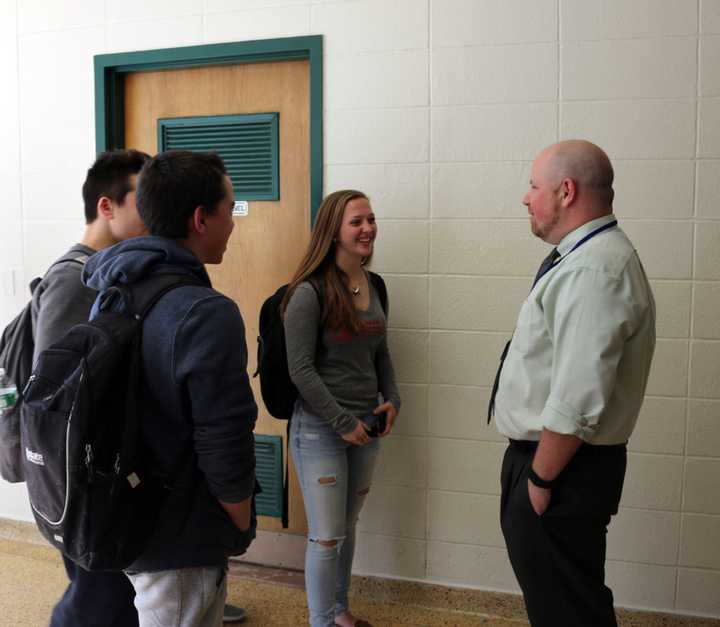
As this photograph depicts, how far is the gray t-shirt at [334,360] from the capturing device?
7.22 ft

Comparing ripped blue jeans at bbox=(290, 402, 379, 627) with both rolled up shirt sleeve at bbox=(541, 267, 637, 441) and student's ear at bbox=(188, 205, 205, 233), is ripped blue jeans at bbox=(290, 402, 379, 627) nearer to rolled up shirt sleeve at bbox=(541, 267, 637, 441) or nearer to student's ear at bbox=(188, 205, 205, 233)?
rolled up shirt sleeve at bbox=(541, 267, 637, 441)

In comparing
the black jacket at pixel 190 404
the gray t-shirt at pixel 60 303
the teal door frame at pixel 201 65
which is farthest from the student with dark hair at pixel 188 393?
the teal door frame at pixel 201 65

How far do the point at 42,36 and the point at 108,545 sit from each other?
2.58 meters

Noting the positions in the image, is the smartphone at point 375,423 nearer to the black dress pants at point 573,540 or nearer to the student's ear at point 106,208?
the black dress pants at point 573,540

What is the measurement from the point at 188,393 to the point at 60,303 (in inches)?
23.2

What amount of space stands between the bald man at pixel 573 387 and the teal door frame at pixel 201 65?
116 centimetres

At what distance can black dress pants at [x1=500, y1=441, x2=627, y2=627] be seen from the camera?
1.66 m

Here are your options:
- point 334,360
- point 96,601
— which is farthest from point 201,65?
point 96,601

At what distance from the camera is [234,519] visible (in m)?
1.44

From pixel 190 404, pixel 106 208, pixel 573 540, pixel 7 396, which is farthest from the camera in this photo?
pixel 106 208

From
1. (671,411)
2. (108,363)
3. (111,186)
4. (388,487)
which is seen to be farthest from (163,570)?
(671,411)

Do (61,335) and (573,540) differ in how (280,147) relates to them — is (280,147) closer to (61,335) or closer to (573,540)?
(61,335)

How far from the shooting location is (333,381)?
7.48 ft

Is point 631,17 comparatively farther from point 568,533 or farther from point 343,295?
point 568,533
